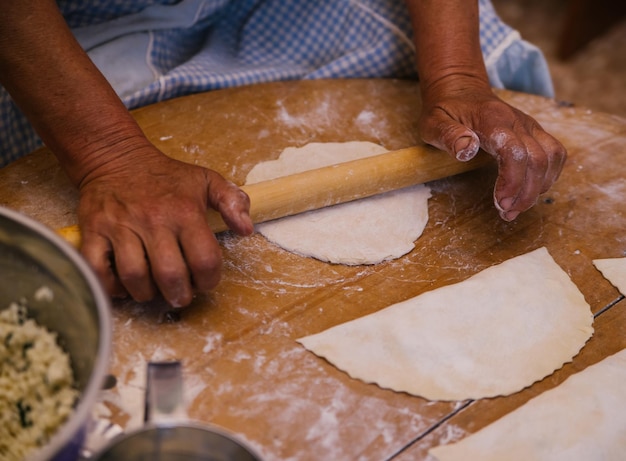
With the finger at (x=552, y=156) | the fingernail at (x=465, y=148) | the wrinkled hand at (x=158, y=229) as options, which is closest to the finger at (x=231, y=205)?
the wrinkled hand at (x=158, y=229)

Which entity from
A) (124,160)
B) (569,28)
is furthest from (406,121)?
(569,28)

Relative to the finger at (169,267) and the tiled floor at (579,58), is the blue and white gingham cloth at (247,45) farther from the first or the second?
the tiled floor at (579,58)

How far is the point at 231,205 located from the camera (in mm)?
1126

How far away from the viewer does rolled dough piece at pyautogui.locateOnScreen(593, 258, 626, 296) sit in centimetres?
126

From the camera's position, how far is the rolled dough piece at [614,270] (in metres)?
1.26

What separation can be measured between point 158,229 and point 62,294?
22 centimetres

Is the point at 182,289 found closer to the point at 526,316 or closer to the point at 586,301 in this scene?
the point at 526,316

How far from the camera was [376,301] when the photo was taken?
3.89 ft

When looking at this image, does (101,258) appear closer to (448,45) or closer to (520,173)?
(520,173)

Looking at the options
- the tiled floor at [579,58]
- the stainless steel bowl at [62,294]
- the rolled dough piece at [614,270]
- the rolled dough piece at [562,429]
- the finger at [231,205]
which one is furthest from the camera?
the tiled floor at [579,58]

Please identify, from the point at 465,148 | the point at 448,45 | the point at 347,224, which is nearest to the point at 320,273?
the point at 347,224

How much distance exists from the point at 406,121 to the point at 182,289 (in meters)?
0.86

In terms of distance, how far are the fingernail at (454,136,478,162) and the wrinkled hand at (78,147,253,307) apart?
46 cm

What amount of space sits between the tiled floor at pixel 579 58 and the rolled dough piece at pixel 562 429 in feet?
8.88
